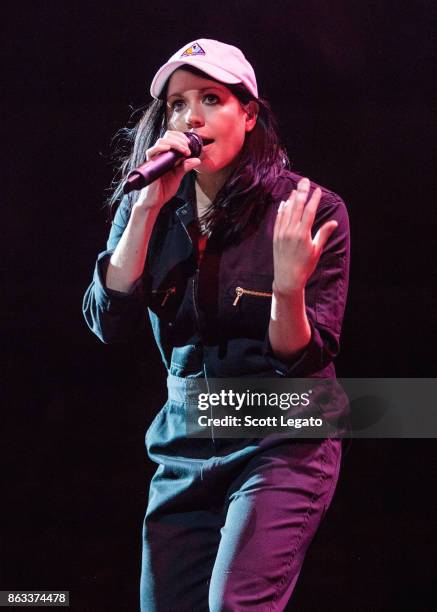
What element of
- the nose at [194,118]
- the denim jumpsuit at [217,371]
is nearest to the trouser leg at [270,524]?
the denim jumpsuit at [217,371]

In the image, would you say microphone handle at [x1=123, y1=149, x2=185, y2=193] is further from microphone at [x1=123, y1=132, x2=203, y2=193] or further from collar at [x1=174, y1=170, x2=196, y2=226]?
collar at [x1=174, y1=170, x2=196, y2=226]

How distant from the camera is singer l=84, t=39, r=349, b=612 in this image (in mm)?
1564

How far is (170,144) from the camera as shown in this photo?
1575 millimetres

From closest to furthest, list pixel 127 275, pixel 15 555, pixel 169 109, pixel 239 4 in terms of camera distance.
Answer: pixel 127 275
pixel 169 109
pixel 239 4
pixel 15 555

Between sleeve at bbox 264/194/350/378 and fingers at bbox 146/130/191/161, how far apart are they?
0.29 metres

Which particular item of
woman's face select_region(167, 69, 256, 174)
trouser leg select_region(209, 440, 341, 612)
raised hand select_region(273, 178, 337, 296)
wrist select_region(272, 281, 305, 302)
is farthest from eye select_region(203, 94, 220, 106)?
trouser leg select_region(209, 440, 341, 612)

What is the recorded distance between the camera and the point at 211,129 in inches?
67.9

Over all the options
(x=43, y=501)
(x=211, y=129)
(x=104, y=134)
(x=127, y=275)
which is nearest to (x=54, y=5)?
(x=104, y=134)

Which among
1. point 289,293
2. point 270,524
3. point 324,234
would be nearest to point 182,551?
point 270,524

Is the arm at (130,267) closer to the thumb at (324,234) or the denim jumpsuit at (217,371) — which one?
the denim jumpsuit at (217,371)

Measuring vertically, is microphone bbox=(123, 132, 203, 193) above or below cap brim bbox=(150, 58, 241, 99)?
below

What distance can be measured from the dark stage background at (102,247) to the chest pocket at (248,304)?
0.67 m

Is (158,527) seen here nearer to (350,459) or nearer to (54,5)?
(350,459)

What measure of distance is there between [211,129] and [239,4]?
26.4 inches
